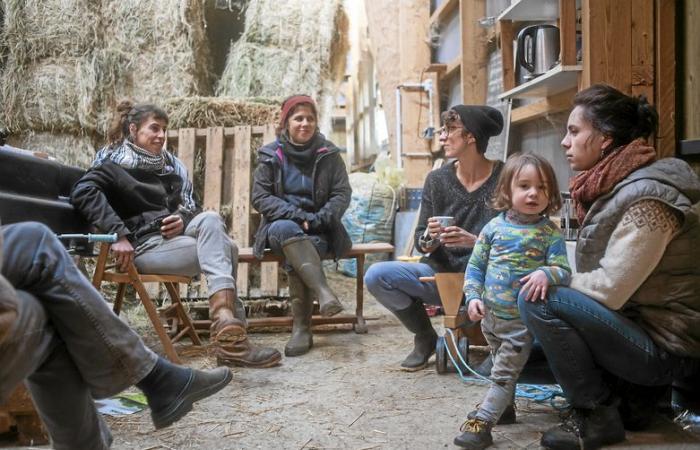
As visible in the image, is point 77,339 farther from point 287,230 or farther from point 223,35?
point 223,35

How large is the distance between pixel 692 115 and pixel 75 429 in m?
2.72

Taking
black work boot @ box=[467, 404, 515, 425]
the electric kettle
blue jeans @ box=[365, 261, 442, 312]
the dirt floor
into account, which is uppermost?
the electric kettle

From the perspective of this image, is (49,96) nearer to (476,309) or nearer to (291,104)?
(291,104)

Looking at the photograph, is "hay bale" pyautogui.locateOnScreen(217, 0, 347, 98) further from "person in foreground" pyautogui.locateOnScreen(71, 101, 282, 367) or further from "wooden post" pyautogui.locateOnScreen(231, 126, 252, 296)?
"person in foreground" pyautogui.locateOnScreen(71, 101, 282, 367)

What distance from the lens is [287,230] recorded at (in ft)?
12.8

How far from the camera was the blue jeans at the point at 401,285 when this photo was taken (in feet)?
10.7

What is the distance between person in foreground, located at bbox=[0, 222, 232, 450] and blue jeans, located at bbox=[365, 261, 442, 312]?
1.60m

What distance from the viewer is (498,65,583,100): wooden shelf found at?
3091 mm

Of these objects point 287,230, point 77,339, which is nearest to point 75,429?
point 77,339

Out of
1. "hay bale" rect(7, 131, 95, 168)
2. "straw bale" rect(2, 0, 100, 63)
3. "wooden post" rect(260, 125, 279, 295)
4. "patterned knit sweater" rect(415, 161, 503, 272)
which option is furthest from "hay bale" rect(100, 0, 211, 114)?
"patterned knit sweater" rect(415, 161, 503, 272)

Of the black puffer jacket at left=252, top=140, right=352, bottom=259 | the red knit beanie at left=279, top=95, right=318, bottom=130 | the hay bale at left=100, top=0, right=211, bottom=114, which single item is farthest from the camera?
the hay bale at left=100, top=0, right=211, bottom=114

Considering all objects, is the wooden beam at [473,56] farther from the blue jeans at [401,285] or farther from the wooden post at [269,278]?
the blue jeans at [401,285]

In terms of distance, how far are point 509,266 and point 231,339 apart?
5.64ft

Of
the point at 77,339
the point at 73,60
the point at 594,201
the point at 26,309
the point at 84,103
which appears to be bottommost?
the point at 77,339
